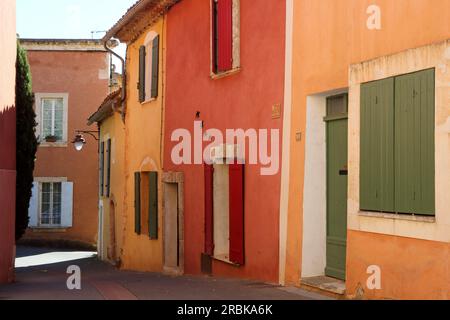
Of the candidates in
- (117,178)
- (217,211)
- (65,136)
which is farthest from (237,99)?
(65,136)

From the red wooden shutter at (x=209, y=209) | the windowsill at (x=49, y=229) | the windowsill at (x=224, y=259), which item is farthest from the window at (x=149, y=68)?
the windowsill at (x=49, y=229)

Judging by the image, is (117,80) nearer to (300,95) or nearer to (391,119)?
(300,95)

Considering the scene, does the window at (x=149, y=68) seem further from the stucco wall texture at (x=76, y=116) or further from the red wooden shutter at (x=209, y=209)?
the stucco wall texture at (x=76, y=116)

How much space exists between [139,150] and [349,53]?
30.5 ft

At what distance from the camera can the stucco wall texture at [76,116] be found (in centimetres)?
2739

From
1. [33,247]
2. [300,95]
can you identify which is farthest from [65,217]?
[300,95]

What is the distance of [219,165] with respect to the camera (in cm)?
1215

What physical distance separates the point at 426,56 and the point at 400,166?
112cm

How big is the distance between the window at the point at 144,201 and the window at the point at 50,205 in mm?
10994

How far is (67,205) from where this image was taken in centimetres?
2716

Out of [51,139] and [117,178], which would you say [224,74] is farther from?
[51,139]

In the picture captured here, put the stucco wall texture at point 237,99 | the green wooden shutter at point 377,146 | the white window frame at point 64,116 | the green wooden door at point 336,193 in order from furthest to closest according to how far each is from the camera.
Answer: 1. the white window frame at point 64,116
2. the stucco wall texture at point 237,99
3. the green wooden door at point 336,193
4. the green wooden shutter at point 377,146

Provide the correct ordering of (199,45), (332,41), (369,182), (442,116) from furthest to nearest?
(199,45), (332,41), (369,182), (442,116)

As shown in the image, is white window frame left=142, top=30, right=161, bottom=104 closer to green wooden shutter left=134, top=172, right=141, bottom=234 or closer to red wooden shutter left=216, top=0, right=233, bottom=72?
green wooden shutter left=134, top=172, right=141, bottom=234
